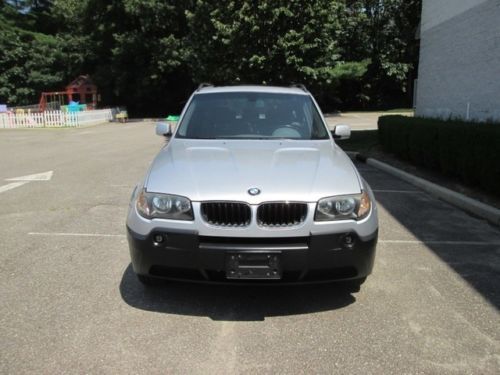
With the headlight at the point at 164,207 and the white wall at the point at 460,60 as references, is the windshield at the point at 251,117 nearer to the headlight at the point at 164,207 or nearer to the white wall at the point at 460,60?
the headlight at the point at 164,207

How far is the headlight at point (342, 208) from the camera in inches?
135

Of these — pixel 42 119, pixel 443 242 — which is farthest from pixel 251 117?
pixel 42 119

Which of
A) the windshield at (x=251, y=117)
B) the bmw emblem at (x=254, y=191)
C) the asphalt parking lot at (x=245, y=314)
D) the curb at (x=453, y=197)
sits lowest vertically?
the curb at (x=453, y=197)

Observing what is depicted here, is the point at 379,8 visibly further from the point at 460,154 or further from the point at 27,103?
the point at 460,154

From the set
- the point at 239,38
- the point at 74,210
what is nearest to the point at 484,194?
the point at 74,210

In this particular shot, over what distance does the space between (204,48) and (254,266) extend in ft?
87.7

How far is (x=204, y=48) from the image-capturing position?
93.6ft

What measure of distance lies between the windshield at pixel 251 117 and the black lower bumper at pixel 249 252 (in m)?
1.65

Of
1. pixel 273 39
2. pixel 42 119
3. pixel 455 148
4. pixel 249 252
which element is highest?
Result: pixel 273 39

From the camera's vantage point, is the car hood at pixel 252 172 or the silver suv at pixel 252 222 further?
the car hood at pixel 252 172

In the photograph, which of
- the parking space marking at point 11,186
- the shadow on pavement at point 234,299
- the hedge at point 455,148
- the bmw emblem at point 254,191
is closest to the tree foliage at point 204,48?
the hedge at point 455,148

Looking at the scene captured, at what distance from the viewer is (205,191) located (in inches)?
135

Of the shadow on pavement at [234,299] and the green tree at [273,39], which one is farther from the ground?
the green tree at [273,39]

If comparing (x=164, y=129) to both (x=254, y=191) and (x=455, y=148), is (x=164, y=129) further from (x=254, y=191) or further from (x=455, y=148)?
(x=455, y=148)
